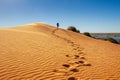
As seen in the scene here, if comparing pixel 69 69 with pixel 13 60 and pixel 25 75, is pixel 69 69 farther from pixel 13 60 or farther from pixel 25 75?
pixel 13 60

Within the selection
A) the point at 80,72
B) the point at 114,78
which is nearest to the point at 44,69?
the point at 80,72

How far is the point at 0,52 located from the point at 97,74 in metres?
4.56

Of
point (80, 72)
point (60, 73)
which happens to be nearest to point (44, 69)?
point (60, 73)

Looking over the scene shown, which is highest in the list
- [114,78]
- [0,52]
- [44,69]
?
[0,52]

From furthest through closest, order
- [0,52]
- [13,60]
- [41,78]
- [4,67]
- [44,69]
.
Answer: [0,52], [13,60], [44,69], [4,67], [41,78]

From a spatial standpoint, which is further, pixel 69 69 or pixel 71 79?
pixel 69 69

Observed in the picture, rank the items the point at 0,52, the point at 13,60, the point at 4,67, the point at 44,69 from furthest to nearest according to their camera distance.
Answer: the point at 0,52 → the point at 13,60 → the point at 44,69 → the point at 4,67

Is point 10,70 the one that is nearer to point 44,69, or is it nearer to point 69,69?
point 44,69

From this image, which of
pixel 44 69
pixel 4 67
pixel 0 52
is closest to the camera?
pixel 4 67

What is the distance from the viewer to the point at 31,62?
6016 mm

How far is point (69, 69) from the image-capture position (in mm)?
5770

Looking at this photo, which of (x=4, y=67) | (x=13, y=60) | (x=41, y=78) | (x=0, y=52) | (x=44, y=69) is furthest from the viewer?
(x=0, y=52)

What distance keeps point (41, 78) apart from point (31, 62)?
1471 mm

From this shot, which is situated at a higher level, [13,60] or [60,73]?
[13,60]
